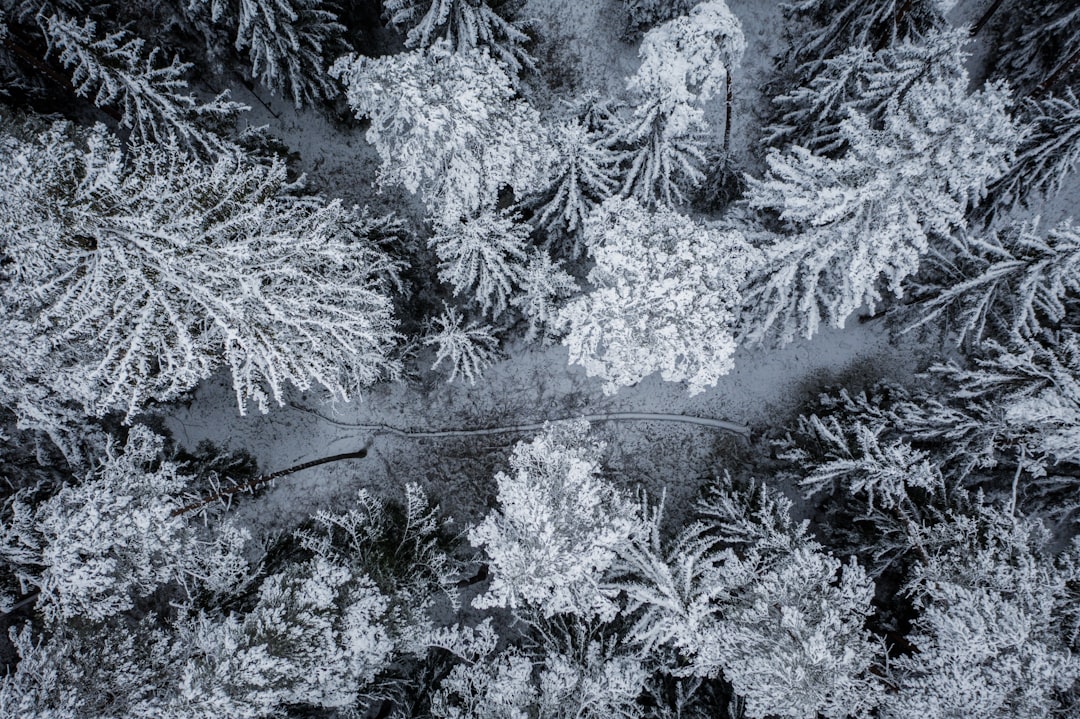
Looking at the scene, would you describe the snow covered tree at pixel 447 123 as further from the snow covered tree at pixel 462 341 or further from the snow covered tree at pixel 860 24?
the snow covered tree at pixel 860 24

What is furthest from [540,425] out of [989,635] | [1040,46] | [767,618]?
[1040,46]

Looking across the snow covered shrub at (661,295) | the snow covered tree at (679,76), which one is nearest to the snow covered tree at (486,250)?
the snow covered shrub at (661,295)

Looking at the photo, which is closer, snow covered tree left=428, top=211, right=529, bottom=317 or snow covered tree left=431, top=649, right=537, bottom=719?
snow covered tree left=428, top=211, right=529, bottom=317

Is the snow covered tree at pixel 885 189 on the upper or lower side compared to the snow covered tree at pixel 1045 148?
lower

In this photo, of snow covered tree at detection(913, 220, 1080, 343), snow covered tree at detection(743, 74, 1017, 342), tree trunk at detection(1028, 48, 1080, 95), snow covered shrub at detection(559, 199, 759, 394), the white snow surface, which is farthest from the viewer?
the white snow surface

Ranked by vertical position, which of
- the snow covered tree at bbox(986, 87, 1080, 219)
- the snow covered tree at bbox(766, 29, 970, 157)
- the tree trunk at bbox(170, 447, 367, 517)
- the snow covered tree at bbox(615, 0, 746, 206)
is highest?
the snow covered tree at bbox(986, 87, 1080, 219)

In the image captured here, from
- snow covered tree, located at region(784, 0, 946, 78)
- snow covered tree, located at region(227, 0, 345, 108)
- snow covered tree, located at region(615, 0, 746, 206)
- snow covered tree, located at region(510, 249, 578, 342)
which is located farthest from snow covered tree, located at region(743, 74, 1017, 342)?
snow covered tree, located at region(227, 0, 345, 108)

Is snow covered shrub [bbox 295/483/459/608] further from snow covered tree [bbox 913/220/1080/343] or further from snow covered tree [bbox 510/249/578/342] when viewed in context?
snow covered tree [bbox 913/220/1080/343]
